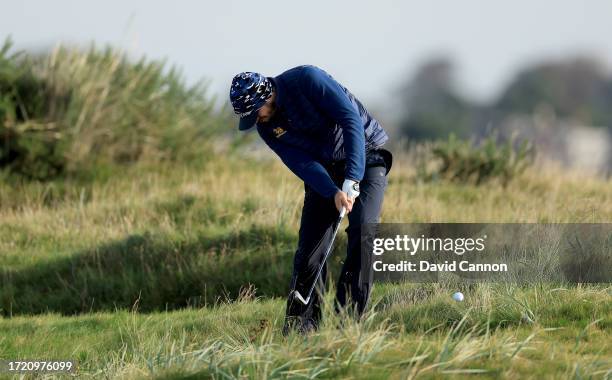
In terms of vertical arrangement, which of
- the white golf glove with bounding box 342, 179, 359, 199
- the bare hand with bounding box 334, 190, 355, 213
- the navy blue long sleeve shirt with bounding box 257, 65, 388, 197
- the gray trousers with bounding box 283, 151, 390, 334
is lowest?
the gray trousers with bounding box 283, 151, 390, 334

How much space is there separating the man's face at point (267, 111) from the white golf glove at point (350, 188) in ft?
2.63

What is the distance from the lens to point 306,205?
8.31m

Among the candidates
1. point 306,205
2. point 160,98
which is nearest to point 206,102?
point 160,98

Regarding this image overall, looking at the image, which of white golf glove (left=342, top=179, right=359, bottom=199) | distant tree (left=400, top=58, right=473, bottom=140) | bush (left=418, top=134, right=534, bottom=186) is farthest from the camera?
distant tree (left=400, top=58, right=473, bottom=140)

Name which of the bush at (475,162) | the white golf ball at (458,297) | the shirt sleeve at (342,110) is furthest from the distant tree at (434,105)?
the shirt sleeve at (342,110)

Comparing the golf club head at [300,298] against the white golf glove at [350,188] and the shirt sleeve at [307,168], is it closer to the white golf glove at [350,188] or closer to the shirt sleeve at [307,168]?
the shirt sleeve at [307,168]

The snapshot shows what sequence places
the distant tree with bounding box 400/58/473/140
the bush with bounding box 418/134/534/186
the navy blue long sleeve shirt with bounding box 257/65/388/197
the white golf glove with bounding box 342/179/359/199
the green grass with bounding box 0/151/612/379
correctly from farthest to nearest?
the distant tree with bounding box 400/58/473/140
the bush with bounding box 418/134/534/186
the navy blue long sleeve shirt with bounding box 257/65/388/197
the white golf glove with bounding box 342/179/359/199
the green grass with bounding box 0/151/612/379

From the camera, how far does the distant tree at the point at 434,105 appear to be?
95.6 m

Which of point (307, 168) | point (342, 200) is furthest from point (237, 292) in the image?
point (342, 200)

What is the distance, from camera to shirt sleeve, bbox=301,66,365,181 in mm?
7719

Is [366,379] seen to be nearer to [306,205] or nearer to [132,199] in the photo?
[306,205]

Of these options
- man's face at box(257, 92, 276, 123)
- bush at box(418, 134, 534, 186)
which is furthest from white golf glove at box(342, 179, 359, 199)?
bush at box(418, 134, 534, 186)

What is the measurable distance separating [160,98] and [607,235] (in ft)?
37.6

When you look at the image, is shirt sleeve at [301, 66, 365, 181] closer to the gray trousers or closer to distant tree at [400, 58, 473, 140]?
the gray trousers
